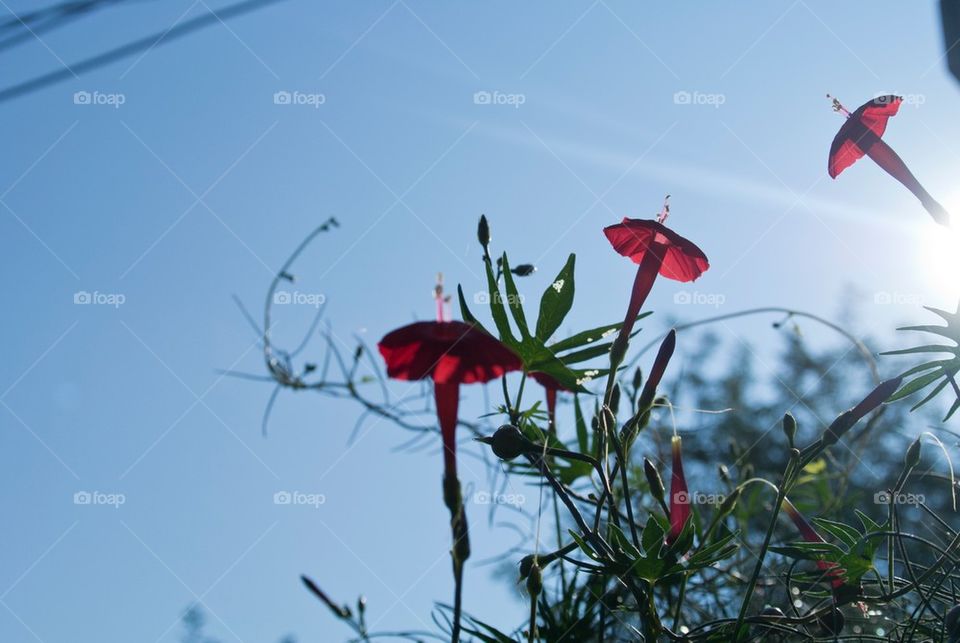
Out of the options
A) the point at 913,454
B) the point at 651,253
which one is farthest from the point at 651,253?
the point at 913,454

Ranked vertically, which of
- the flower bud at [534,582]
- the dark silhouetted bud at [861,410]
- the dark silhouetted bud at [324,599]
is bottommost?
the dark silhouetted bud at [324,599]

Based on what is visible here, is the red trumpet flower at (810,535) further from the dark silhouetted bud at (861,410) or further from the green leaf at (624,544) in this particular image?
the green leaf at (624,544)

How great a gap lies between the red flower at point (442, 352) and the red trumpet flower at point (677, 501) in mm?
268

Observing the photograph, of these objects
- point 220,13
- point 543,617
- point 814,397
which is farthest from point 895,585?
point 814,397

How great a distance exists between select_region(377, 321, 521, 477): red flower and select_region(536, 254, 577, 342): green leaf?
240mm

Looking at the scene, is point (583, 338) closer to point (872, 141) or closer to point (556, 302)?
point (556, 302)

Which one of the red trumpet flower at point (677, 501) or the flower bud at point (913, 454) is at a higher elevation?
the flower bud at point (913, 454)

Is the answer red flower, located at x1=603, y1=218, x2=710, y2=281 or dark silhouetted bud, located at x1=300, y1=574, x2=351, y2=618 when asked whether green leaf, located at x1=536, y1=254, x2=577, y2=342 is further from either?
dark silhouetted bud, located at x1=300, y1=574, x2=351, y2=618

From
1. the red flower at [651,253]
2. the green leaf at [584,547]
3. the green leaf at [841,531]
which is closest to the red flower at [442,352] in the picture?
the green leaf at [584,547]

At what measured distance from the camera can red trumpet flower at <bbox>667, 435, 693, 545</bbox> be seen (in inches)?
38.2

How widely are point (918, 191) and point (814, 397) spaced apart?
257 inches

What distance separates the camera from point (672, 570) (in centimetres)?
90

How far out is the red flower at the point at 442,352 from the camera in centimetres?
88

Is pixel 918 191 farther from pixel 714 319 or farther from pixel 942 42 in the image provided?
pixel 714 319
